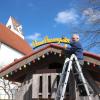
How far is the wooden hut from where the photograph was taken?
1085cm

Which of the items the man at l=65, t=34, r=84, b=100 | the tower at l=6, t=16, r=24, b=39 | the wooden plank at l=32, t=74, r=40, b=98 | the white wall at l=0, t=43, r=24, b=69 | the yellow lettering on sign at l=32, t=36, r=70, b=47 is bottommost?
the wooden plank at l=32, t=74, r=40, b=98

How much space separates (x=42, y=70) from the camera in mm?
11469

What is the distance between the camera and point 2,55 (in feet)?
162

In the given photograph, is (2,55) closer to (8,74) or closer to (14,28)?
(14,28)

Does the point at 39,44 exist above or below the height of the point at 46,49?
above

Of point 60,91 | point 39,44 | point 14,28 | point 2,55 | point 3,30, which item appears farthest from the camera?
point 14,28

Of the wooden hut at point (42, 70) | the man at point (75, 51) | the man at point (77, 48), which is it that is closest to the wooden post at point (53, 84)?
the wooden hut at point (42, 70)

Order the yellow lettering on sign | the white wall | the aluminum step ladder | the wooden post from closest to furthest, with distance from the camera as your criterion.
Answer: the aluminum step ladder < the wooden post < the yellow lettering on sign < the white wall

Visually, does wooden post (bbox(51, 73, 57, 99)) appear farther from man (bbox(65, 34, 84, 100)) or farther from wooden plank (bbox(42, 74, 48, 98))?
man (bbox(65, 34, 84, 100))

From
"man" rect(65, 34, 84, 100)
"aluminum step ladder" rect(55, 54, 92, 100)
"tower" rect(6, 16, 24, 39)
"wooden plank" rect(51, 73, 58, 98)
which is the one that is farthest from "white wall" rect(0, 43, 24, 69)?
"aluminum step ladder" rect(55, 54, 92, 100)

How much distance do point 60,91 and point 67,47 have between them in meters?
1.63

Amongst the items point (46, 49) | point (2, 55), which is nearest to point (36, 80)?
point (46, 49)

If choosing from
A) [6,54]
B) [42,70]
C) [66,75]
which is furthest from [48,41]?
[6,54]

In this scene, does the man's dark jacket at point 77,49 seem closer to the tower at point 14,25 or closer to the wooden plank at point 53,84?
the wooden plank at point 53,84
